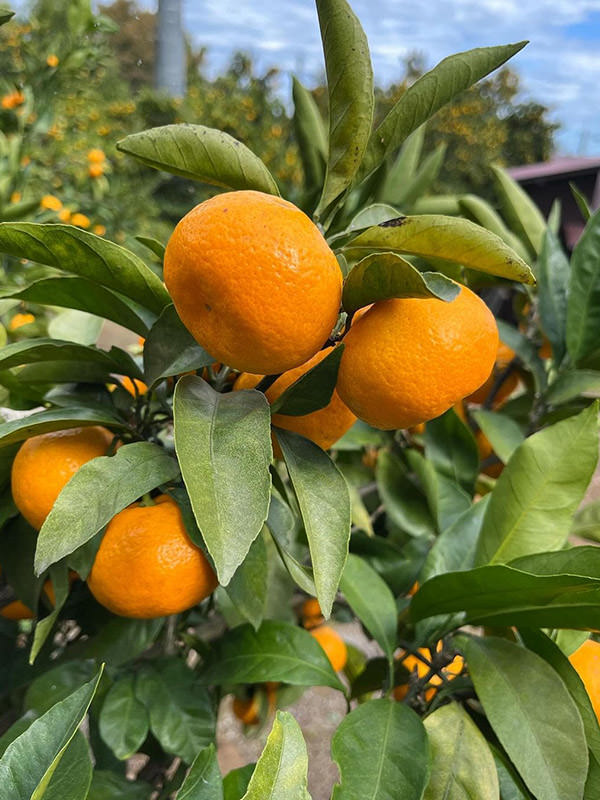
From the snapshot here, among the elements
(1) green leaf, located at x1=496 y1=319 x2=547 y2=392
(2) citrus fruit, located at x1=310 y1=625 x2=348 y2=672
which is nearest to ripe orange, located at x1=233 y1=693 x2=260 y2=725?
(2) citrus fruit, located at x1=310 y1=625 x2=348 y2=672

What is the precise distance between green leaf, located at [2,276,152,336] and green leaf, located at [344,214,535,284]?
17cm

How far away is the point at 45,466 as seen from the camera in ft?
1.44

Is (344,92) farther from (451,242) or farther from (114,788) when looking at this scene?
(114,788)

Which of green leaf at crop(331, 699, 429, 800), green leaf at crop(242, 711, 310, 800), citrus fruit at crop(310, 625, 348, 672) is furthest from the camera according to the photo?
citrus fruit at crop(310, 625, 348, 672)

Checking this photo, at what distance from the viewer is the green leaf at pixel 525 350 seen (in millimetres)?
819

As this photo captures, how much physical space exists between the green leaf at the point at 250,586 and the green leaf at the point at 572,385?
17.7 inches

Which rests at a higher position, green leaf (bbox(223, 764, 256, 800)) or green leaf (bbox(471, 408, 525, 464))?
green leaf (bbox(471, 408, 525, 464))

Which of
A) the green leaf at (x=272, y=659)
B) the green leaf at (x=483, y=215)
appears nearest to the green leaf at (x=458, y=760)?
the green leaf at (x=272, y=659)

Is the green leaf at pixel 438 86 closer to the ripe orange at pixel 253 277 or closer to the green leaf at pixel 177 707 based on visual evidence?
the ripe orange at pixel 253 277

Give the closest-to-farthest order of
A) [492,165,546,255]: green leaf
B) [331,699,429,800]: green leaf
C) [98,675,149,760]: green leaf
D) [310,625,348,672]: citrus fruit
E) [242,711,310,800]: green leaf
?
[242,711,310,800]: green leaf
[331,699,429,800]: green leaf
[98,675,149,760]: green leaf
[310,625,348,672]: citrus fruit
[492,165,546,255]: green leaf

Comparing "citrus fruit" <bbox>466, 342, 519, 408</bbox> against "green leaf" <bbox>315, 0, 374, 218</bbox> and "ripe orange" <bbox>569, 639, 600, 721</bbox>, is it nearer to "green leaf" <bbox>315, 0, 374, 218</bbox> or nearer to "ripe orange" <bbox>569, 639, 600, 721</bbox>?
"ripe orange" <bbox>569, 639, 600, 721</bbox>

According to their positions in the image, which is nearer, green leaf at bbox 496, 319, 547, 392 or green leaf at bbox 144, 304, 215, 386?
green leaf at bbox 144, 304, 215, 386

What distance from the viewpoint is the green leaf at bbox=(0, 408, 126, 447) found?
0.41 m

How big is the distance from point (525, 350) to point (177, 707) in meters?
0.57
